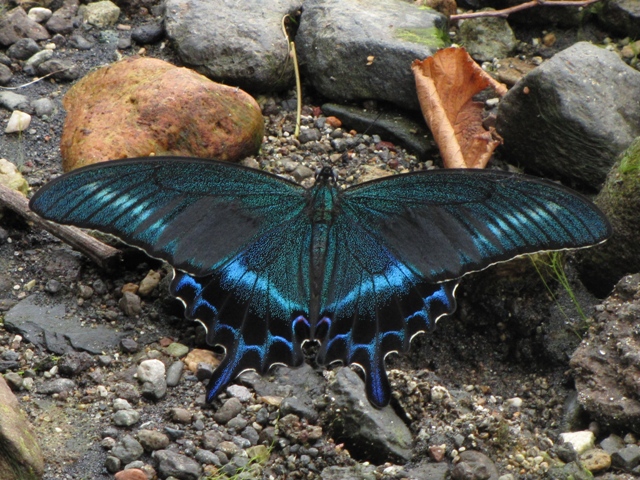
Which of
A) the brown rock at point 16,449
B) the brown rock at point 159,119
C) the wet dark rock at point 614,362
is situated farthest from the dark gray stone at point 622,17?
the brown rock at point 16,449

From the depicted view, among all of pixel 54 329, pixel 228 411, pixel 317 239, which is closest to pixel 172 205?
pixel 317 239

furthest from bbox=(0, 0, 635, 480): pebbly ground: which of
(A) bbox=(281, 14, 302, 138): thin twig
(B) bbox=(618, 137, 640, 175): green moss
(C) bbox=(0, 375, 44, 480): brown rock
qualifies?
(B) bbox=(618, 137, 640, 175): green moss

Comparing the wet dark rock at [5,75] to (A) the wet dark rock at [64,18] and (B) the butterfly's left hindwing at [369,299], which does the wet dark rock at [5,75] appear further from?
(B) the butterfly's left hindwing at [369,299]

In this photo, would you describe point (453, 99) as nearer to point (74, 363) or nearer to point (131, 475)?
point (74, 363)

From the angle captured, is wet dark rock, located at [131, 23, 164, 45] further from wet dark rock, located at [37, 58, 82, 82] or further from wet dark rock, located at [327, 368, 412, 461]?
wet dark rock, located at [327, 368, 412, 461]

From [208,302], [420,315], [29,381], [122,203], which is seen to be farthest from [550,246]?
[29,381]
